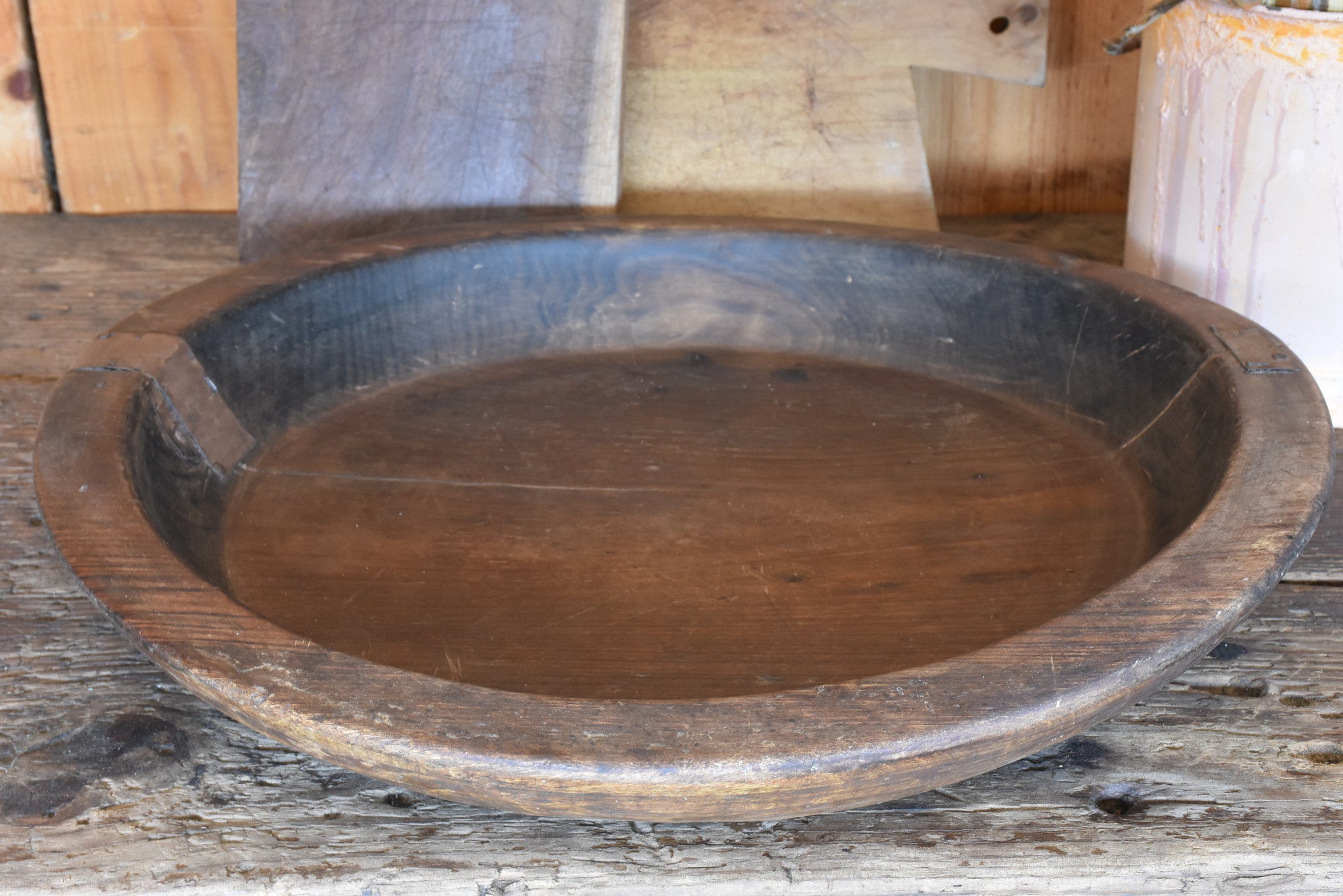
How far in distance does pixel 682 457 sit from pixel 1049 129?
0.63 metres

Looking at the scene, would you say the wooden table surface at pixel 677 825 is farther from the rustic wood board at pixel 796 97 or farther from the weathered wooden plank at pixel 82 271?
the rustic wood board at pixel 796 97

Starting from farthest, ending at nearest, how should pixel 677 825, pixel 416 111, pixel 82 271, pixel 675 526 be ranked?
pixel 82 271 → pixel 416 111 → pixel 675 526 → pixel 677 825

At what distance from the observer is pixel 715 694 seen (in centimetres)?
55

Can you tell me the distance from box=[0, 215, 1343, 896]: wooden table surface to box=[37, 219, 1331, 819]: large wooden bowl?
0.20 ft

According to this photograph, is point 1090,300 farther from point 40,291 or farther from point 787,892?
point 40,291

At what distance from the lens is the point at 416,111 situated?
96 cm

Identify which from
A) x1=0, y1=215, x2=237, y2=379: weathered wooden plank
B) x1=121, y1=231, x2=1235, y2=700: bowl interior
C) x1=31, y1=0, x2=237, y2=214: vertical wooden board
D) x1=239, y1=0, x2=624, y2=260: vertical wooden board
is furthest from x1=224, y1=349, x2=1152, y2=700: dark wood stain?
x1=31, y1=0, x2=237, y2=214: vertical wooden board

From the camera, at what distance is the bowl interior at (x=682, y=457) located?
0.59m

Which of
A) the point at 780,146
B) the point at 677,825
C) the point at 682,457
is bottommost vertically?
the point at 677,825

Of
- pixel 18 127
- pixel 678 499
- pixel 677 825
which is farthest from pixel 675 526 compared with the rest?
pixel 18 127

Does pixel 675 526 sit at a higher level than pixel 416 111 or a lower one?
lower

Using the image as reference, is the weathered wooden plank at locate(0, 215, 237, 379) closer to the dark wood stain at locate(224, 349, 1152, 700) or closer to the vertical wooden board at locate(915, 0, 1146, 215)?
the dark wood stain at locate(224, 349, 1152, 700)

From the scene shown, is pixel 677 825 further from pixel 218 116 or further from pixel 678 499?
pixel 218 116

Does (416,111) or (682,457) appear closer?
(682,457)
